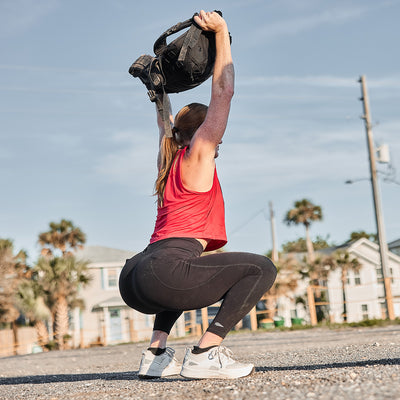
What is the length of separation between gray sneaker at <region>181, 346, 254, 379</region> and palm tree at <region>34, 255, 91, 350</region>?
82.8ft

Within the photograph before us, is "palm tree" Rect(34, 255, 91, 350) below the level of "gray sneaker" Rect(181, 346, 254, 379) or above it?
above

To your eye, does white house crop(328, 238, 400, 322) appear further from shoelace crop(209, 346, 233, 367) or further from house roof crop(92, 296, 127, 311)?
shoelace crop(209, 346, 233, 367)

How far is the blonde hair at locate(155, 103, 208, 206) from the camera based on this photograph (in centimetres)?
338

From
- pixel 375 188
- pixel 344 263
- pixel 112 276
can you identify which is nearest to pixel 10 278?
pixel 112 276

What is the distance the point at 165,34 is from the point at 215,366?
6.73 ft

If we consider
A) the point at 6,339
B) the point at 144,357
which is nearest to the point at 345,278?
the point at 6,339

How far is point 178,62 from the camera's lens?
3598 mm

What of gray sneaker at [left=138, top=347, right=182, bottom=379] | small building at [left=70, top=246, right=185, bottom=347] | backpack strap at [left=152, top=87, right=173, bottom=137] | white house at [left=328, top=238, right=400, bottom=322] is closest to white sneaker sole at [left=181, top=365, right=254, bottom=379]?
gray sneaker at [left=138, top=347, right=182, bottom=379]

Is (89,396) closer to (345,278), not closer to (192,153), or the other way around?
(192,153)

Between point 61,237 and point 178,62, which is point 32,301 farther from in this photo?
point 178,62

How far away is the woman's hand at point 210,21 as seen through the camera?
11.3 ft

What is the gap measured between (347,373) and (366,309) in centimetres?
4379

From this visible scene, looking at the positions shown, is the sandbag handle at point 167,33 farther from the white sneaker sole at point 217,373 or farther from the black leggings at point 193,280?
the white sneaker sole at point 217,373

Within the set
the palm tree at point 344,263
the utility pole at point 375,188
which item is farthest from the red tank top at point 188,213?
the palm tree at point 344,263
